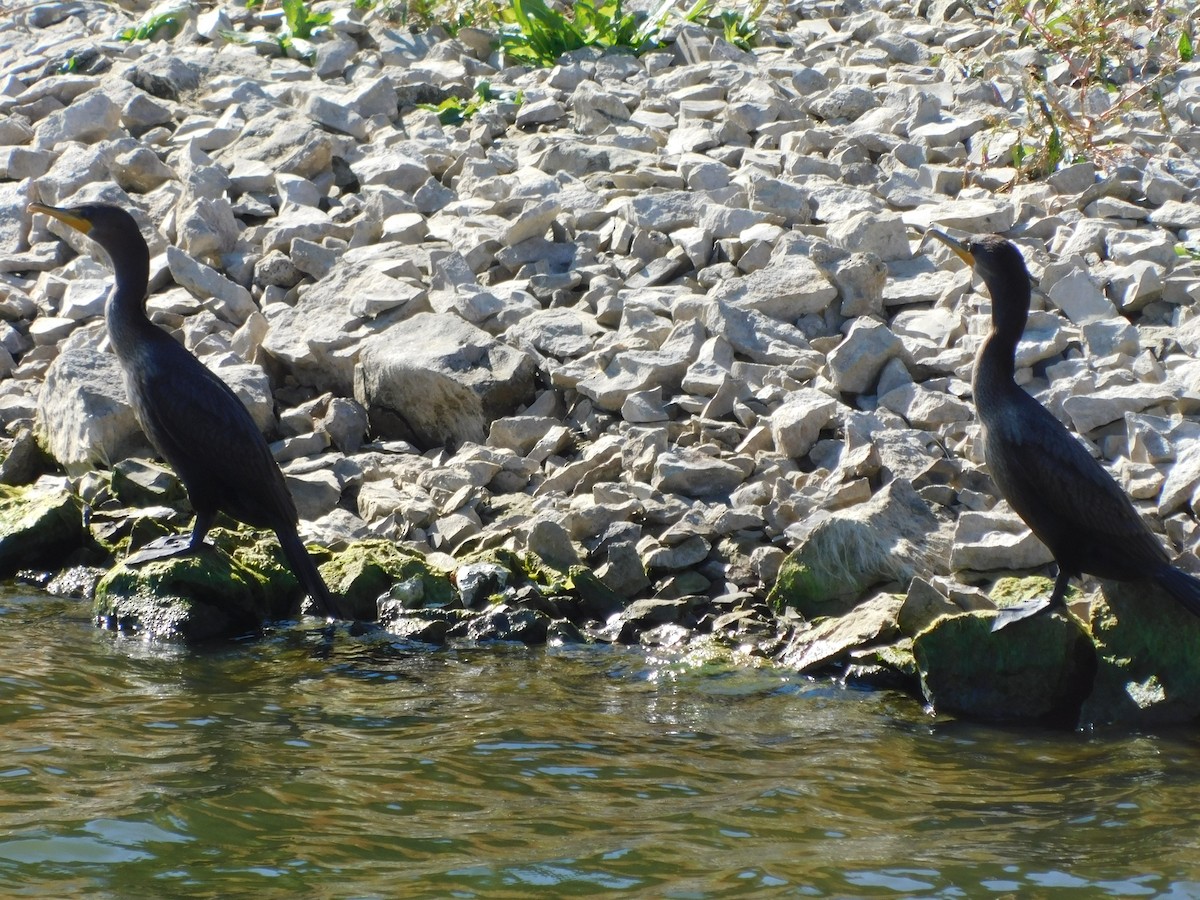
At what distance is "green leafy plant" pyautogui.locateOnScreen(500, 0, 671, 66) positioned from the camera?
11.4 meters

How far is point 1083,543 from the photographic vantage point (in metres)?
5.77

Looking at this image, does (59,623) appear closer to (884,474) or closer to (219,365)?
(219,365)

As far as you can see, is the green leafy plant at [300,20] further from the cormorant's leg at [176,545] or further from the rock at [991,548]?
the rock at [991,548]

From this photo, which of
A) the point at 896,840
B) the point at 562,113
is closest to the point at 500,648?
the point at 896,840

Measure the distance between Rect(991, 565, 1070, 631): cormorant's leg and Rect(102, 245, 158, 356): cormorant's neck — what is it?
4.03 meters

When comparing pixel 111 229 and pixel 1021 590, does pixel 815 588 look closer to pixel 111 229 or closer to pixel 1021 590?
pixel 1021 590

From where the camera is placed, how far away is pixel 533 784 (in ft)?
15.8

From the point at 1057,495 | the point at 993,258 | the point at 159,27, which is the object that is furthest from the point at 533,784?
the point at 159,27

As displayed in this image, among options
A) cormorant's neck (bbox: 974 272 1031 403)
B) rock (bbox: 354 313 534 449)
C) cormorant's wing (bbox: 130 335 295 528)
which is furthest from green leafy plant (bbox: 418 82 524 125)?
cormorant's neck (bbox: 974 272 1031 403)

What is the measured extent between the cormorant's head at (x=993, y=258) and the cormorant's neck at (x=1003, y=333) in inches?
0.7

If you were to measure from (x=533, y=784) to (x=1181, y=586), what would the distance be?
2.56 m

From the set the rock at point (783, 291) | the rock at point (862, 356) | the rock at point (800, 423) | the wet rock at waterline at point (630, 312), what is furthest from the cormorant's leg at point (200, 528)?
A: the rock at point (862, 356)

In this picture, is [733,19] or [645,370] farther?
[733,19]

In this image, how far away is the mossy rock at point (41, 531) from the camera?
23.5 feet
